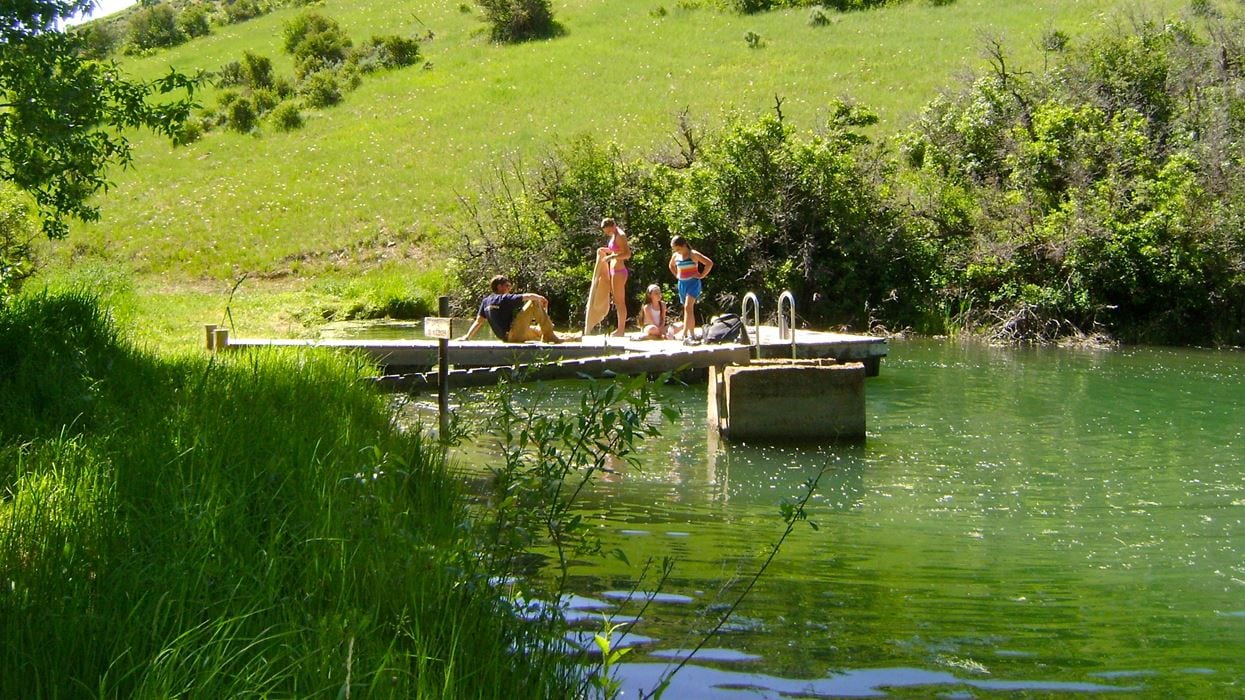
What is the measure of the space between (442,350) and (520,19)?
56.0 meters

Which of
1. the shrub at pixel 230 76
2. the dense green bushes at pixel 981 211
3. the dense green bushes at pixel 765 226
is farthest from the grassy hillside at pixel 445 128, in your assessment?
the dense green bushes at pixel 765 226

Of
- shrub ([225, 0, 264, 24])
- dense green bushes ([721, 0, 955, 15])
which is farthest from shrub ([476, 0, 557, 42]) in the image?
shrub ([225, 0, 264, 24])

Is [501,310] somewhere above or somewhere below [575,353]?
above

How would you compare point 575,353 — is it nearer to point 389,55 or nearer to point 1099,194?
point 1099,194

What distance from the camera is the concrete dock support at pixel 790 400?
13.7 m

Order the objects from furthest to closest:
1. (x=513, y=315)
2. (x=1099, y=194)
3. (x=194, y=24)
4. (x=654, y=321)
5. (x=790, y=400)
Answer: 1. (x=194, y=24)
2. (x=1099, y=194)
3. (x=654, y=321)
4. (x=513, y=315)
5. (x=790, y=400)

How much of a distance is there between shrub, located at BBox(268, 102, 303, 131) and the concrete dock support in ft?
157

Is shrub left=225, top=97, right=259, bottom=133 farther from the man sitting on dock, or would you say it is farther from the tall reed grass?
the tall reed grass

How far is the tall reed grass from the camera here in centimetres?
392

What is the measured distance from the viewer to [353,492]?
241 inches

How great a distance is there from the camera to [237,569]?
188 inches

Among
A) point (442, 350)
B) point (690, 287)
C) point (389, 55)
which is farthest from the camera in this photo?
point (389, 55)

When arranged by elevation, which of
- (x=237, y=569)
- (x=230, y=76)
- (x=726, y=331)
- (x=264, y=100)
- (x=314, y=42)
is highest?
(x=314, y=42)

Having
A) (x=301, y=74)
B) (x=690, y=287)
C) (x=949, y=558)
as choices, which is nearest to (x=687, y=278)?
(x=690, y=287)
